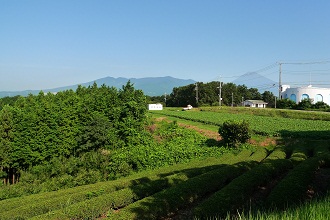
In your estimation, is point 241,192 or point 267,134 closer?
point 241,192

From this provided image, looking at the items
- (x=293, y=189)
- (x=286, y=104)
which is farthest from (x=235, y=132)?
(x=286, y=104)

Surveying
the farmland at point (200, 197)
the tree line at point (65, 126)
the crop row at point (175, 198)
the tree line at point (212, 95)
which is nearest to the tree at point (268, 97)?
the tree line at point (212, 95)

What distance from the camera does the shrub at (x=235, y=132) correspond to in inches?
1206

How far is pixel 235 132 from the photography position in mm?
30641

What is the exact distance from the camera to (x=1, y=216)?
12.4 meters

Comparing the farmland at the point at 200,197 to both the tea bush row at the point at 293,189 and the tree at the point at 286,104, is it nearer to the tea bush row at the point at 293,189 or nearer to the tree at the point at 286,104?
the tea bush row at the point at 293,189

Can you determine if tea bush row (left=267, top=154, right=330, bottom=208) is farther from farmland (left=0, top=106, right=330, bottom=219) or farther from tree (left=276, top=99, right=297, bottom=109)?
tree (left=276, top=99, right=297, bottom=109)

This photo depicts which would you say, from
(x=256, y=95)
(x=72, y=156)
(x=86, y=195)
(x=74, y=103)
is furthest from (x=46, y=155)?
(x=256, y=95)

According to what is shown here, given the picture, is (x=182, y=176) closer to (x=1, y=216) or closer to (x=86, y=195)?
(x=86, y=195)

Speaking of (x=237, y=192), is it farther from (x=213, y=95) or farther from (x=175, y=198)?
(x=213, y=95)

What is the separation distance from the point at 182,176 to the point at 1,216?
10.1 meters

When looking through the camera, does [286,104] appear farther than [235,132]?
Yes

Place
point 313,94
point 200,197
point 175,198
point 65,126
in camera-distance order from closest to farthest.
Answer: point 175,198 → point 200,197 → point 65,126 → point 313,94

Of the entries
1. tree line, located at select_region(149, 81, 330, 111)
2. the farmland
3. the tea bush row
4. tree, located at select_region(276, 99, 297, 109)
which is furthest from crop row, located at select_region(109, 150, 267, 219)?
tree line, located at select_region(149, 81, 330, 111)
